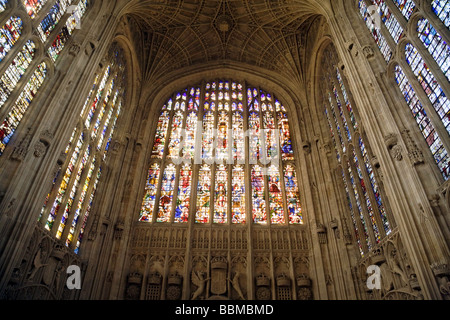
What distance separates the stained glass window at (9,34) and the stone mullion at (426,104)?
12.6 metres

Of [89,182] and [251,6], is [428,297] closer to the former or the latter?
[89,182]

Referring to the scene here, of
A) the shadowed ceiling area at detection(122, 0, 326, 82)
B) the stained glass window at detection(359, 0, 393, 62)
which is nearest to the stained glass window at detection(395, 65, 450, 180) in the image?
the stained glass window at detection(359, 0, 393, 62)

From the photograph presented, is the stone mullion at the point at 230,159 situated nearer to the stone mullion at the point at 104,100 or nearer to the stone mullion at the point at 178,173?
the stone mullion at the point at 178,173

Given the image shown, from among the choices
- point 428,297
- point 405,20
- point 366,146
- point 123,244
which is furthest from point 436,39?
point 123,244

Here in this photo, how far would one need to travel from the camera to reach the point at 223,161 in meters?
19.1

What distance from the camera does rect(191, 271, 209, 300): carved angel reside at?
46.6 feet

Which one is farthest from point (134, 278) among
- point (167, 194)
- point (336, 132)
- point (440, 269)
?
point (336, 132)

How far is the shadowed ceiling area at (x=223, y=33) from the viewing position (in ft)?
65.2

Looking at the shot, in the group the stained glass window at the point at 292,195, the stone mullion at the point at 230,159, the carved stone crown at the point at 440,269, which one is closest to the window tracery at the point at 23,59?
the stone mullion at the point at 230,159

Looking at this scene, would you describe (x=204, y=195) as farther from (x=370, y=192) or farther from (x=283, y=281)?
(x=370, y=192)

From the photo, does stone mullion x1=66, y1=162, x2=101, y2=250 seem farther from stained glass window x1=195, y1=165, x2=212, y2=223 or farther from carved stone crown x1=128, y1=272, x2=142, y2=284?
stained glass window x1=195, y1=165, x2=212, y2=223

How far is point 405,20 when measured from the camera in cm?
1121

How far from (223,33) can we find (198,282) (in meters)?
15.9

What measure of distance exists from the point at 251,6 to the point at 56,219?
1624 centimetres
